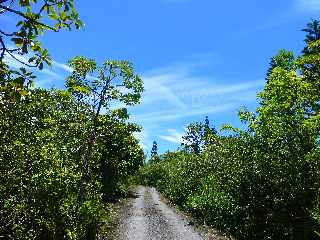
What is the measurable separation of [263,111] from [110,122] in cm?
831

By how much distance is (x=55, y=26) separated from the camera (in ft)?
11.5

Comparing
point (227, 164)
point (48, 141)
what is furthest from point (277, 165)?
point (48, 141)

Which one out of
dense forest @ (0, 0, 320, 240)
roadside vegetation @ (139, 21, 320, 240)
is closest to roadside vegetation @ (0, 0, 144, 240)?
dense forest @ (0, 0, 320, 240)

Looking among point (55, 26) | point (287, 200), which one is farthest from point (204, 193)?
point (55, 26)

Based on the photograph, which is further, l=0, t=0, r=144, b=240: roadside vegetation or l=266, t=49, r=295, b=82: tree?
l=266, t=49, r=295, b=82: tree

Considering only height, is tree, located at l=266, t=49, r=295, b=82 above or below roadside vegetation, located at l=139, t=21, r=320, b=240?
above

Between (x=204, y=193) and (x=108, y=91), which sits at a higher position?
(x=108, y=91)

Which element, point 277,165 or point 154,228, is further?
point 154,228

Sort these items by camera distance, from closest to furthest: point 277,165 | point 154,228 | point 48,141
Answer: point 48,141 < point 277,165 < point 154,228

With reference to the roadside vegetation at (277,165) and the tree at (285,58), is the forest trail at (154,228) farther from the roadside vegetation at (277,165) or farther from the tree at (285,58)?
the tree at (285,58)

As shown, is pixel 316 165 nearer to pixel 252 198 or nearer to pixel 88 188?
pixel 252 198

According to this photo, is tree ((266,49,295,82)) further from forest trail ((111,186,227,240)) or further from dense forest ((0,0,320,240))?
forest trail ((111,186,227,240))

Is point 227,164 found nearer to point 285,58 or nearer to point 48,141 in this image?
point 285,58

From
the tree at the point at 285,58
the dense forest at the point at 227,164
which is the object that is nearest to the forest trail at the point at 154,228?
the dense forest at the point at 227,164
